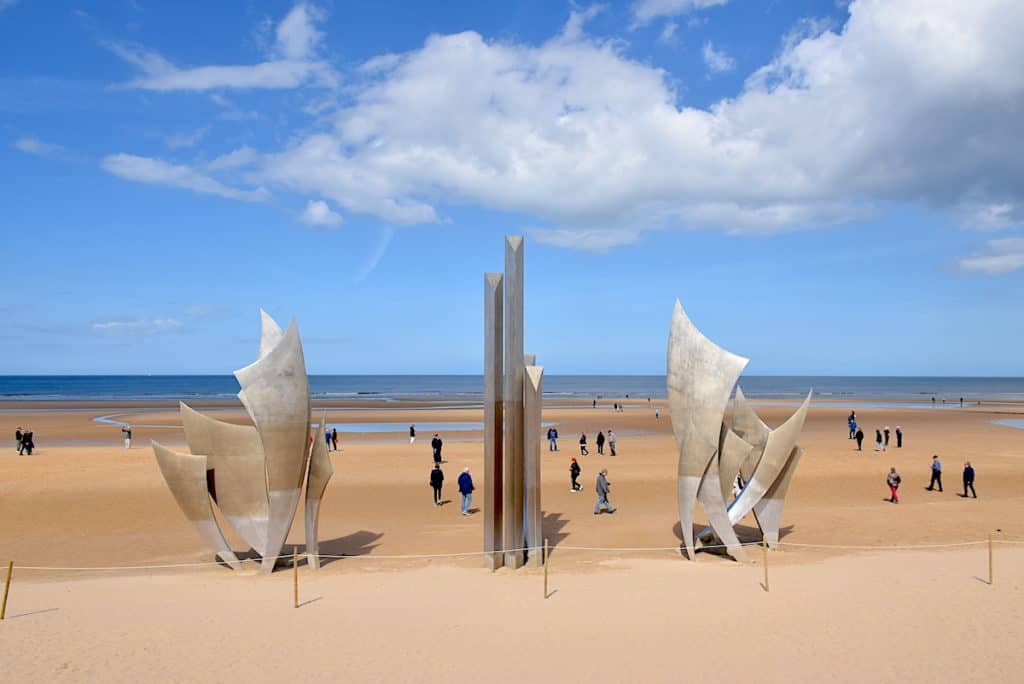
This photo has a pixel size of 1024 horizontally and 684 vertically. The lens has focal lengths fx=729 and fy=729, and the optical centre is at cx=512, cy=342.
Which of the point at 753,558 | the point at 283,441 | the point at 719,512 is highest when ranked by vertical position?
the point at 283,441

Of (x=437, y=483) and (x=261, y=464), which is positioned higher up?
(x=261, y=464)

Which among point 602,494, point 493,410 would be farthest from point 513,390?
point 602,494

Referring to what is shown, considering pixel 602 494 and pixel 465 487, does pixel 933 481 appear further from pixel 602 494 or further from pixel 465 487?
pixel 465 487

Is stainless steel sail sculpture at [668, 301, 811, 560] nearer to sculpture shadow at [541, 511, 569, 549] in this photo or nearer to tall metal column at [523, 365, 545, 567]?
tall metal column at [523, 365, 545, 567]

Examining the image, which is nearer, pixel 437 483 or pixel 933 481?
pixel 437 483

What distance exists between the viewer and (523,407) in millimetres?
14031

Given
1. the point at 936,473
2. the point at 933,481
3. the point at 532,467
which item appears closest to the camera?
the point at 532,467

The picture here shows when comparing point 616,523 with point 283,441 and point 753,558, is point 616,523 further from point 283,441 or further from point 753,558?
point 283,441

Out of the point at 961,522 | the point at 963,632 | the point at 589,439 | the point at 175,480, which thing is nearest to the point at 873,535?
the point at 961,522

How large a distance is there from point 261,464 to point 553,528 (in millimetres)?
7134

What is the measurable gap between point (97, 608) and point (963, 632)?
12.4 m

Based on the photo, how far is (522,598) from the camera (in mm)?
11625

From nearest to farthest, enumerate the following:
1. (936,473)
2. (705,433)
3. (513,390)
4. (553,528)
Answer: (513,390)
(705,433)
(553,528)
(936,473)

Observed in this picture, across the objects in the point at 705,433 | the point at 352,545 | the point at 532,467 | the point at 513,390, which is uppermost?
the point at 513,390
